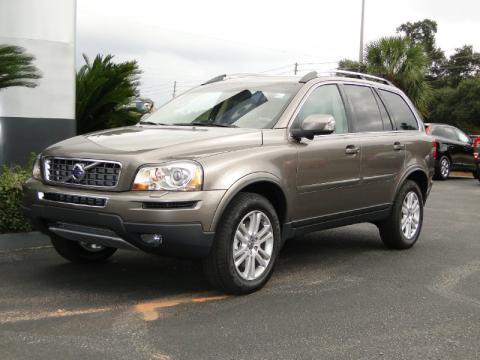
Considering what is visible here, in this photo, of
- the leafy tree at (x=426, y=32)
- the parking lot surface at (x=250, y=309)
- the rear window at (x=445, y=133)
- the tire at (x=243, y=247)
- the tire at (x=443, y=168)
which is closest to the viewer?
the parking lot surface at (x=250, y=309)

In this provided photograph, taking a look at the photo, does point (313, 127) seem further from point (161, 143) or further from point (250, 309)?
point (250, 309)

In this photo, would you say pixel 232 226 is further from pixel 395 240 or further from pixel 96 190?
pixel 395 240

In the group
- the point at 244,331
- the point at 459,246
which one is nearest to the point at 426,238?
the point at 459,246

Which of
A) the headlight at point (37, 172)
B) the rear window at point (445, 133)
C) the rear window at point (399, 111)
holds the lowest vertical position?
the headlight at point (37, 172)

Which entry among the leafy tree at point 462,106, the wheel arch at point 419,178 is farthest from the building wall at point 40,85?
the leafy tree at point 462,106

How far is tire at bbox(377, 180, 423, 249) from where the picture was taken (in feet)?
22.1

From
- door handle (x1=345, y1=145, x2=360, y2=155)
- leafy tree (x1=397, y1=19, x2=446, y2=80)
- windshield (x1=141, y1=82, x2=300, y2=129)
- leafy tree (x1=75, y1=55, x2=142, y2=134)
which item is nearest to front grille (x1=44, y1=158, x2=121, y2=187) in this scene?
windshield (x1=141, y1=82, x2=300, y2=129)

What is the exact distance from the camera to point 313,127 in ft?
17.1

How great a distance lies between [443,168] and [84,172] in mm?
14757

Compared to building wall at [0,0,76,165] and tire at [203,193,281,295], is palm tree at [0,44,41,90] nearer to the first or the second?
building wall at [0,0,76,165]

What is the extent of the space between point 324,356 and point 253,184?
1640mm

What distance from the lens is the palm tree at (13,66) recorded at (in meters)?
6.54

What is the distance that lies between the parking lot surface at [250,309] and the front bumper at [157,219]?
45 centimetres

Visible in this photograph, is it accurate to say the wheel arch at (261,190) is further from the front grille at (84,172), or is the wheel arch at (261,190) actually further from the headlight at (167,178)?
the front grille at (84,172)
